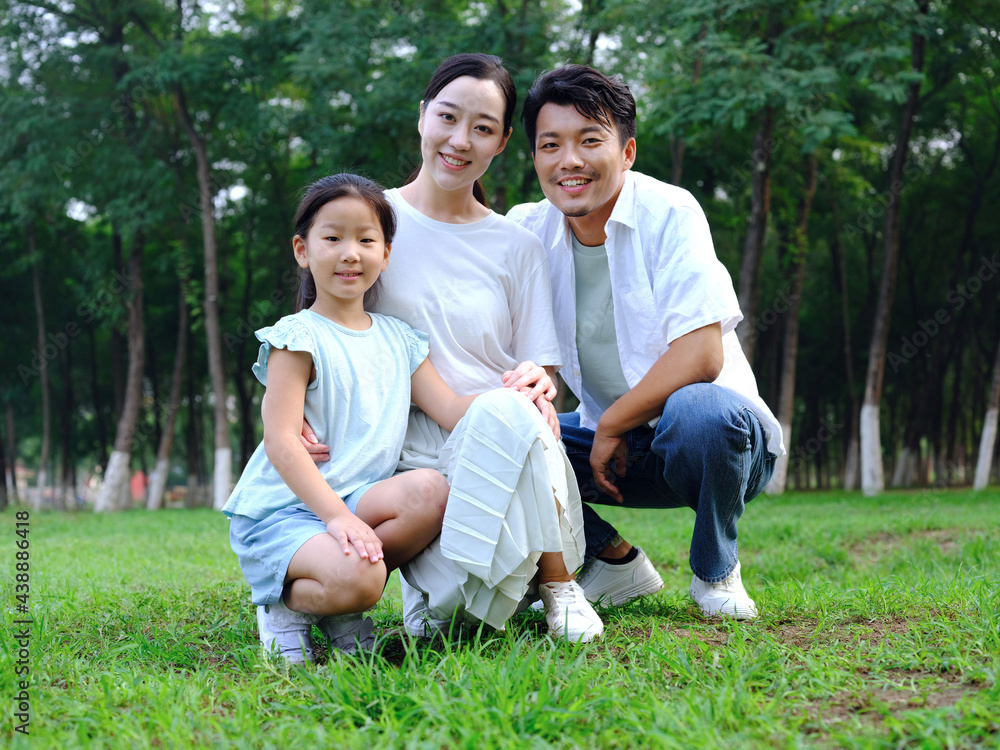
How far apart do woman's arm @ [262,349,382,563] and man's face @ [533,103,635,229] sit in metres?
1.14

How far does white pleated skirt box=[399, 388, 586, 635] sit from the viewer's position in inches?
94.7

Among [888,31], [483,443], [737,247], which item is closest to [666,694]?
[483,443]

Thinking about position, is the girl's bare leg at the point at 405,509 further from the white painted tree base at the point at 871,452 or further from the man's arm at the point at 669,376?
the white painted tree base at the point at 871,452

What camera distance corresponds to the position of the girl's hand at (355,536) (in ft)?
7.70

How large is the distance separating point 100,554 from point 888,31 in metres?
10.1

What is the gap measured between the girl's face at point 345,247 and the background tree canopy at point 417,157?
7690 millimetres

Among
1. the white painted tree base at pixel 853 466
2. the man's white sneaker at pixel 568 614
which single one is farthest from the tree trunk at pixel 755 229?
the man's white sneaker at pixel 568 614

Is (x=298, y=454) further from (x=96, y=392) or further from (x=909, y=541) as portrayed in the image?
(x=96, y=392)

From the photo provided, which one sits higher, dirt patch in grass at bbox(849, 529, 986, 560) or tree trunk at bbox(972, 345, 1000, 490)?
tree trunk at bbox(972, 345, 1000, 490)

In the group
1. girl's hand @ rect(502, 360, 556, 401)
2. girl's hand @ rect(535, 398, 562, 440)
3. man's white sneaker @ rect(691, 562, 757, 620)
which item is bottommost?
man's white sneaker @ rect(691, 562, 757, 620)

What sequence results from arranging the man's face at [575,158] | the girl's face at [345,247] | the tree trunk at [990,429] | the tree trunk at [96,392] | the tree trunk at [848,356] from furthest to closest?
the tree trunk at [96,392], the tree trunk at [848,356], the tree trunk at [990,429], the man's face at [575,158], the girl's face at [345,247]

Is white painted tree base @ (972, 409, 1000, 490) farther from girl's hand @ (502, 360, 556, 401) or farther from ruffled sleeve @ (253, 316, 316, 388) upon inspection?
ruffled sleeve @ (253, 316, 316, 388)

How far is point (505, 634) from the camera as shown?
270 cm

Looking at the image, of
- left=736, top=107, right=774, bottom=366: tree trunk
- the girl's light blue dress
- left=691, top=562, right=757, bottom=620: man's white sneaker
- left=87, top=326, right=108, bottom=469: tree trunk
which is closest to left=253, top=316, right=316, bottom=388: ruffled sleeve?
the girl's light blue dress
